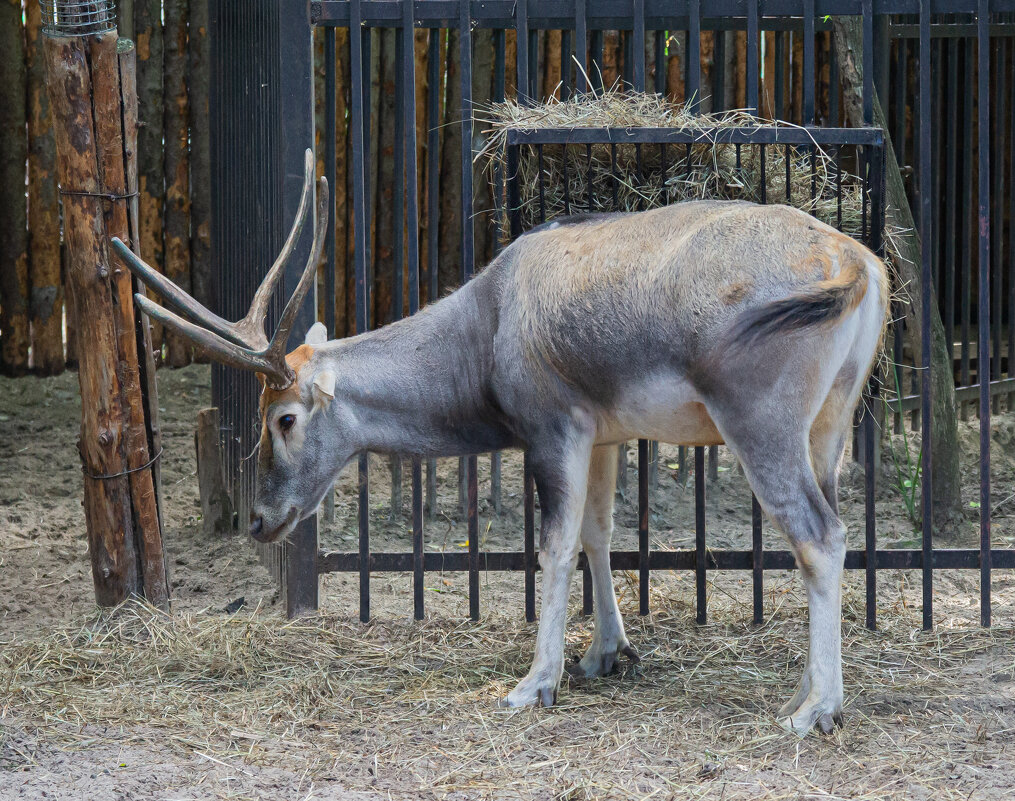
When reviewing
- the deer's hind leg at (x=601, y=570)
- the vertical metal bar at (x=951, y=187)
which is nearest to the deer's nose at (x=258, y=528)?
the deer's hind leg at (x=601, y=570)

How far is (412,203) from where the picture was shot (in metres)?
5.94

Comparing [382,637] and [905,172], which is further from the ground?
[905,172]

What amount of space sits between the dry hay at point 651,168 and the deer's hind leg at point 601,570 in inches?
46.0

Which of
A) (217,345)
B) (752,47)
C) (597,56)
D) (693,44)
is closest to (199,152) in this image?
(597,56)

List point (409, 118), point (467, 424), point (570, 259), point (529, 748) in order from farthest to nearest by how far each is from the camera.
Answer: point (409, 118)
point (467, 424)
point (570, 259)
point (529, 748)

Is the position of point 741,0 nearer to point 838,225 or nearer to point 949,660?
point 838,225

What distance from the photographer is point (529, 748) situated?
468 cm

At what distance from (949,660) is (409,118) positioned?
3.50 metres

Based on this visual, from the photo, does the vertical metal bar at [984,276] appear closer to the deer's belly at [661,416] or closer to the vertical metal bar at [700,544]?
the vertical metal bar at [700,544]

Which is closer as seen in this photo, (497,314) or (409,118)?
(497,314)

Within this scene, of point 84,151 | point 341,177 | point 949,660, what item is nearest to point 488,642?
point 949,660

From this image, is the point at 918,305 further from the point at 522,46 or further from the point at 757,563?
the point at 522,46

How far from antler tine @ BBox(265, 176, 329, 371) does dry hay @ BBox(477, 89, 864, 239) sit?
76 centimetres

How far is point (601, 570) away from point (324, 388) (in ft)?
4.90
